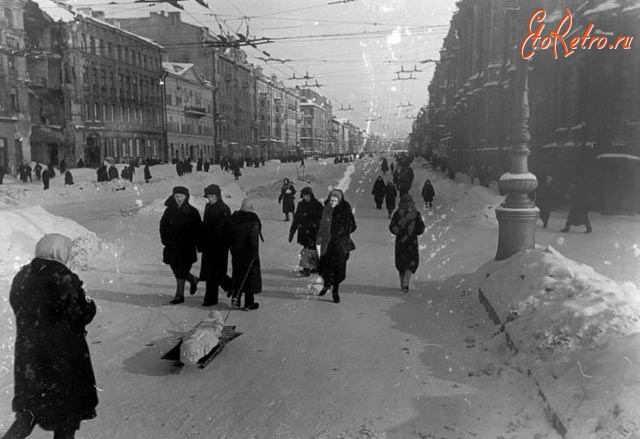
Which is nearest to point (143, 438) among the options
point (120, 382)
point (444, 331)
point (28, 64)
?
point (120, 382)

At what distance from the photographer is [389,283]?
9234 millimetres

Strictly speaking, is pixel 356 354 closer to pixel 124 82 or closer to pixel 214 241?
pixel 214 241

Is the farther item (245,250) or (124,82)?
(124,82)

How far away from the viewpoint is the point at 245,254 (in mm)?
7398

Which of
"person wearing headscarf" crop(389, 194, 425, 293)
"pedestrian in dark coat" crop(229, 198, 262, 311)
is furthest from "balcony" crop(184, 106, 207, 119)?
"pedestrian in dark coat" crop(229, 198, 262, 311)

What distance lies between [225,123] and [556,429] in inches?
3064

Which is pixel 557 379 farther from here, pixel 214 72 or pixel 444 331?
pixel 214 72

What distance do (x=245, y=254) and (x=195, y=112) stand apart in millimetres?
62500

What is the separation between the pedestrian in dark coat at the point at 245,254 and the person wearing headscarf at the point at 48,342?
3.79 m

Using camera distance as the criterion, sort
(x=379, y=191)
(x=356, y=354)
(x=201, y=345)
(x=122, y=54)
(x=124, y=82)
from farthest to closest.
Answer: (x=124, y=82) → (x=122, y=54) → (x=379, y=191) → (x=356, y=354) → (x=201, y=345)

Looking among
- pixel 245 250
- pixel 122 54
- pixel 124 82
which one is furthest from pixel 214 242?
pixel 122 54

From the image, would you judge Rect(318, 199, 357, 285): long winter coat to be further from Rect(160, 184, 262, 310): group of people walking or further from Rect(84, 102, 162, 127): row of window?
Rect(84, 102, 162, 127): row of window

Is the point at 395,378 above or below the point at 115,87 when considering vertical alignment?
below

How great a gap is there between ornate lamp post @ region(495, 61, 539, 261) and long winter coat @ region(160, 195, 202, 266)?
444 cm
